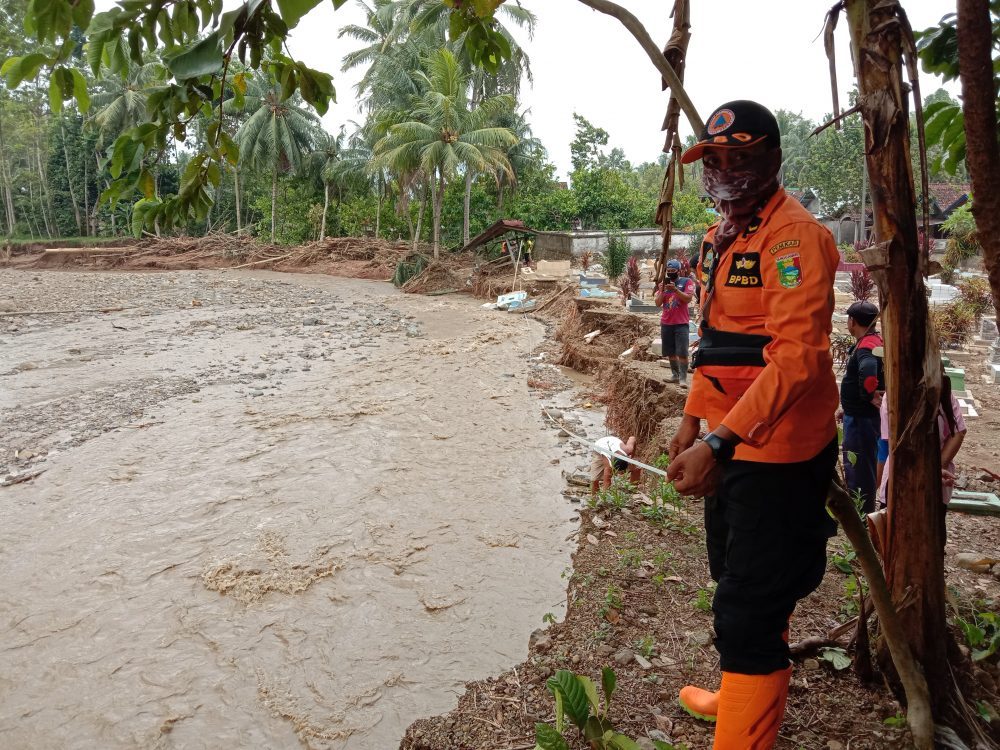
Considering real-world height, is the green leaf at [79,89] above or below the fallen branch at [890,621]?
above

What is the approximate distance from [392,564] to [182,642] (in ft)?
4.69

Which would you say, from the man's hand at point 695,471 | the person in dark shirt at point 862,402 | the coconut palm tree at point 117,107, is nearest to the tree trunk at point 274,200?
the coconut palm tree at point 117,107

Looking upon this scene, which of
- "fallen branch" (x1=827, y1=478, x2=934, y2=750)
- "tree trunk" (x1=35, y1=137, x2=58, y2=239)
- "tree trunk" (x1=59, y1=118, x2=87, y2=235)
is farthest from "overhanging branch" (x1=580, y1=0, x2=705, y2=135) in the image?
"tree trunk" (x1=35, y1=137, x2=58, y2=239)

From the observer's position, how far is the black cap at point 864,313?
3877 millimetres

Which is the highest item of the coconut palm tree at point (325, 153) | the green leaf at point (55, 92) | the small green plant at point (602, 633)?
the coconut palm tree at point (325, 153)

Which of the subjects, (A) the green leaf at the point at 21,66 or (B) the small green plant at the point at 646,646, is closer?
(A) the green leaf at the point at 21,66

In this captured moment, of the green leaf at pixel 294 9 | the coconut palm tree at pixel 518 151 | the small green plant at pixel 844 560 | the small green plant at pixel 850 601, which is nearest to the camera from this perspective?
the green leaf at pixel 294 9

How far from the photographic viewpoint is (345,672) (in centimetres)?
381

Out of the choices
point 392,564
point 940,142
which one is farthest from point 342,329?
point 940,142

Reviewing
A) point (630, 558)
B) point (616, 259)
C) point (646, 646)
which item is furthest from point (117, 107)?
point (646, 646)

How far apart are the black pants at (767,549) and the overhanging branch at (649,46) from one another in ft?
3.33

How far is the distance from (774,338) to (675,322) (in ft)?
18.9

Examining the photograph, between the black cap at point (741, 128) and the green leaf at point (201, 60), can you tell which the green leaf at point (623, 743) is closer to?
the black cap at point (741, 128)

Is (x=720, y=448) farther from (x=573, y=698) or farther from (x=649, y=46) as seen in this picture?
(x=649, y=46)
